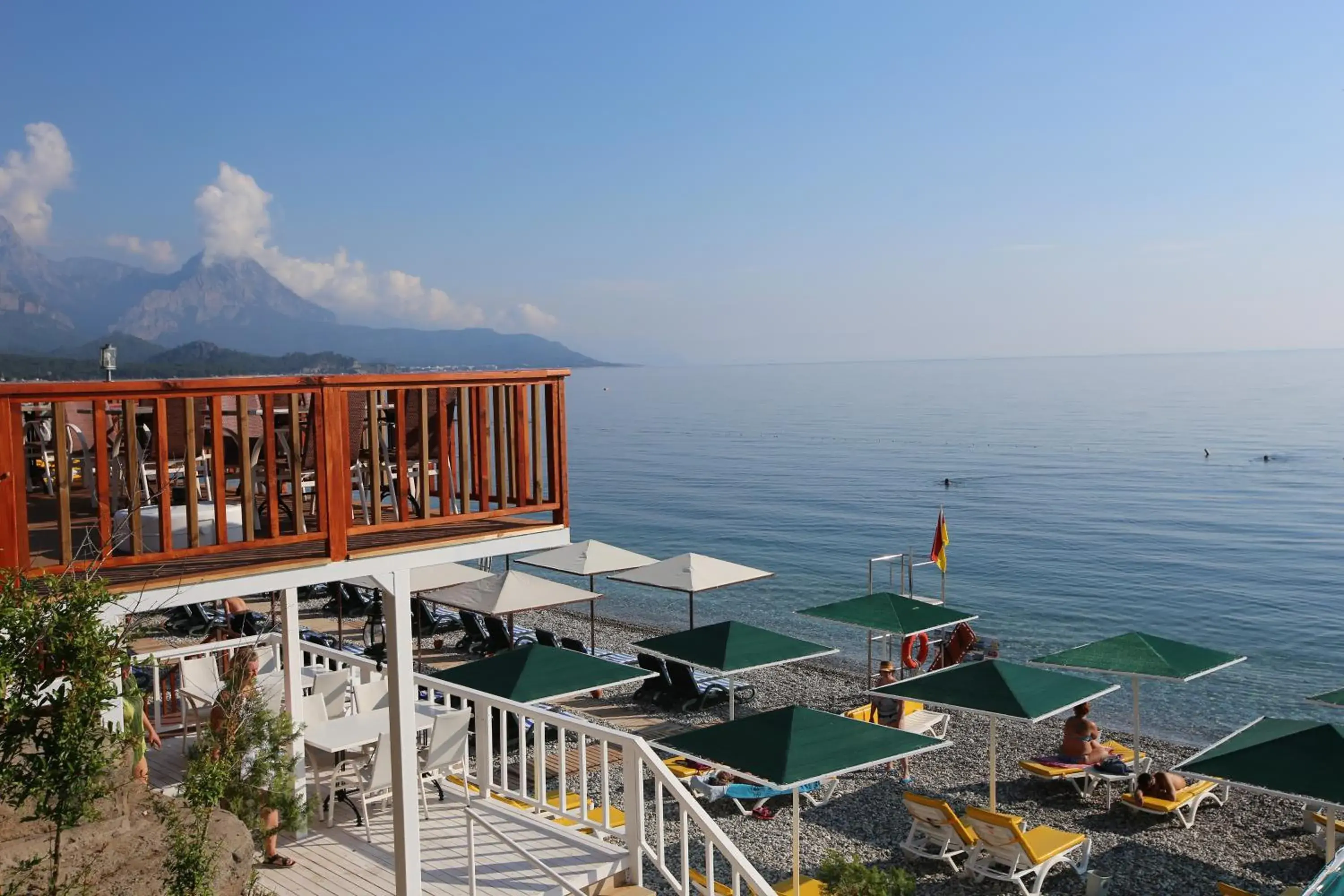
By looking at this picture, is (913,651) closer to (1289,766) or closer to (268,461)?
(1289,766)

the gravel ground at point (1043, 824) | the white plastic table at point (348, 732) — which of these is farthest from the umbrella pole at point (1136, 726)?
the white plastic table at point (348, 732)

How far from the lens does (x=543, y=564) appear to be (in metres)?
21.6

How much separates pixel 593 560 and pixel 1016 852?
38.9ft

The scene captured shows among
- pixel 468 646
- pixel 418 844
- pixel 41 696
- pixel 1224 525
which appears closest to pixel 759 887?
pixel 418 844

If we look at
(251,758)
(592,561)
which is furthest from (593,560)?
(251,758)

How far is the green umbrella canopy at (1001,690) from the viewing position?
36.4ft

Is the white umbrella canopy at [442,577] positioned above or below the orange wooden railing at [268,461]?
below

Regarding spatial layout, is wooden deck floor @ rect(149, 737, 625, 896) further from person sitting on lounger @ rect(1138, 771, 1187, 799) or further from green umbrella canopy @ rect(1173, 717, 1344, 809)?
person sitting on lounger @ rect(1138, 771, 1187, 799)

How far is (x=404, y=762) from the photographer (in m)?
6.59

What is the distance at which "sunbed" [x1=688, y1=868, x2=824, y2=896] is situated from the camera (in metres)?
8.69

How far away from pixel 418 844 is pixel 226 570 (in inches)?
90.7

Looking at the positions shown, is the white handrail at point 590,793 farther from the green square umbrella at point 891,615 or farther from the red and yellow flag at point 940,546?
the red and yellow flag at point 940,546

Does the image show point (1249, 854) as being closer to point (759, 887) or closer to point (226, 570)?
point (759, 887)

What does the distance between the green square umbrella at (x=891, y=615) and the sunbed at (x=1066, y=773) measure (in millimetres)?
3151
